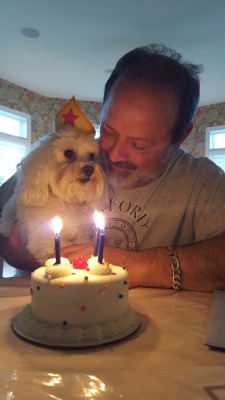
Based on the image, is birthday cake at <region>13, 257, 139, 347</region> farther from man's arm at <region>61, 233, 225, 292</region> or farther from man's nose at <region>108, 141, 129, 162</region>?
man's nose at <region>108, 141, 129, 162</region>

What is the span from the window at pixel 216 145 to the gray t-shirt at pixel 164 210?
547 cm

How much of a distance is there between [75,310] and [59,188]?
2.74 ft

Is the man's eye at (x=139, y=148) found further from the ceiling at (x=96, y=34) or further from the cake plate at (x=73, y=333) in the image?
the ceiling at (x=96, y=34)

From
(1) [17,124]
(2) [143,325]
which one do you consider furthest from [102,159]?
→ (1) [17,124]

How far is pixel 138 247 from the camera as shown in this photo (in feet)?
4.96

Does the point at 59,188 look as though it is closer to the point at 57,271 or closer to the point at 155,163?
the point at 155,163

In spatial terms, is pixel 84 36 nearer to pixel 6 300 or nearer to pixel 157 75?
pixel 157 75

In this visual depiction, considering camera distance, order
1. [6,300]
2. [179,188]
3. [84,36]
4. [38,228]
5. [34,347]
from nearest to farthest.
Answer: [34,347], [6,300], [38,228], [179,188], [84,36]

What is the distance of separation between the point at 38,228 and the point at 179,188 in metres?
0.63

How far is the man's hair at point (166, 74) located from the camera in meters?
1.44

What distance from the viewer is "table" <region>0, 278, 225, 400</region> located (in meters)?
0.54

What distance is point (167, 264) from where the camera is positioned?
1162 mm

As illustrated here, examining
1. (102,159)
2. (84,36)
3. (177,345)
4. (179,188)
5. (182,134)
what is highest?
(84,36)

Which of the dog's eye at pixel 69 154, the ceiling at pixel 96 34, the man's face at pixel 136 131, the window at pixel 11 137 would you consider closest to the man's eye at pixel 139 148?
the man's face at pixel 136 131
